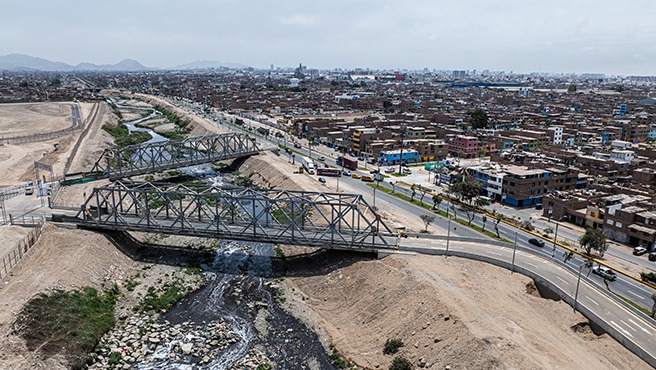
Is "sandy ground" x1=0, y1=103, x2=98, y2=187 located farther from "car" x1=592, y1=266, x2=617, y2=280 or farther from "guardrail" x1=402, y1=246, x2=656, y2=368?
"car" x1=592, y1=266, x2=617, y2=280

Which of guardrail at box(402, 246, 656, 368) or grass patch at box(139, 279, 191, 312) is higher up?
guardrail at box(402, 246, 656, 368)

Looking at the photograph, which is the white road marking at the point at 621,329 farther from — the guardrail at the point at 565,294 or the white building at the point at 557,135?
the white building at the point at 557,135

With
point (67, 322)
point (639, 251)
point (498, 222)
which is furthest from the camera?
point (498, 222)

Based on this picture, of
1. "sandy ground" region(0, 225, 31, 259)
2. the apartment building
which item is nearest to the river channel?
"sandy ground" region(0, 225, 31, 259)

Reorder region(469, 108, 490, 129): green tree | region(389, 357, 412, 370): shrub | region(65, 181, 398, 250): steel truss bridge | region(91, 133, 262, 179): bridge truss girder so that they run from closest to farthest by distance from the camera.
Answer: region(389, 357, 412, 370): shrub → region(65, 181, 398, 250): steel truss bridge → region(91, 133, 262, 179): bridge truss girder → region(469, 108, 490, 129): green tree

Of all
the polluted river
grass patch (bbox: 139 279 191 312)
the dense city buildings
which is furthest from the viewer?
the dense city buildings

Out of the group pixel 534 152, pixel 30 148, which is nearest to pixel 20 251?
pixel 30 148

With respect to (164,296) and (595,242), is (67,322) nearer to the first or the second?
(164,296)
